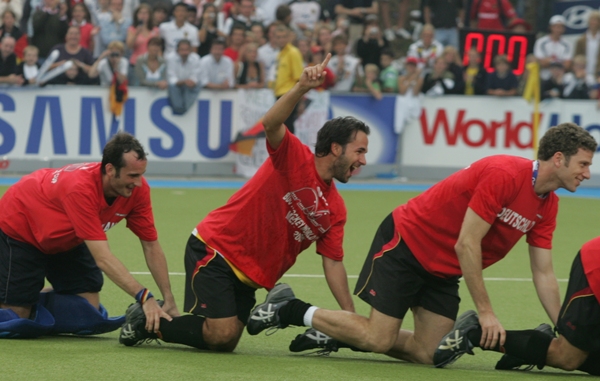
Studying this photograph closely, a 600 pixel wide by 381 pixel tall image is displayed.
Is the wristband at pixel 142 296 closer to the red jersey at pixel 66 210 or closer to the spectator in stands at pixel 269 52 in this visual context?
the red jersey at pixel 66 210

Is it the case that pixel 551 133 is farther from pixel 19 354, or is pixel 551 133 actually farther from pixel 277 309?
pixel 19 354

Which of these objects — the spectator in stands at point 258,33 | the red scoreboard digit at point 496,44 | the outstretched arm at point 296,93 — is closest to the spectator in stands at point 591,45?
the red scoreboard digit at point 496,44

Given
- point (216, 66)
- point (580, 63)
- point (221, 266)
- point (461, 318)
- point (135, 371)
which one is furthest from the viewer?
point (580, 63)

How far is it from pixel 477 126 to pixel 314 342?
10945 mm

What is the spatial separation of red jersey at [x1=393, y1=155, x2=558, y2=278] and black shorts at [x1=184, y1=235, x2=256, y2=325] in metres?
1.08

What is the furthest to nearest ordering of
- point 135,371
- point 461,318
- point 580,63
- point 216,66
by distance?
point 580,63, point 216,66, point 461,318, point 135,371

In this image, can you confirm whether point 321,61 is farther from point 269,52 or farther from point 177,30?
point 177,30

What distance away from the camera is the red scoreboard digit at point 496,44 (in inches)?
689

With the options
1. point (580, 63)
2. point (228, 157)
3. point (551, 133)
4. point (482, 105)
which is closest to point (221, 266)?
point (551, 133)

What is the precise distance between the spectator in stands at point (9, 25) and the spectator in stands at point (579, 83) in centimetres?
893

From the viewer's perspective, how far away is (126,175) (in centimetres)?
606

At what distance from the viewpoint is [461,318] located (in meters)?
5.85

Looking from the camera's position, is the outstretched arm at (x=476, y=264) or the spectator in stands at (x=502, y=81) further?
the spectator in stands at (x=502, y=81)

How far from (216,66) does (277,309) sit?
33.9 feet
